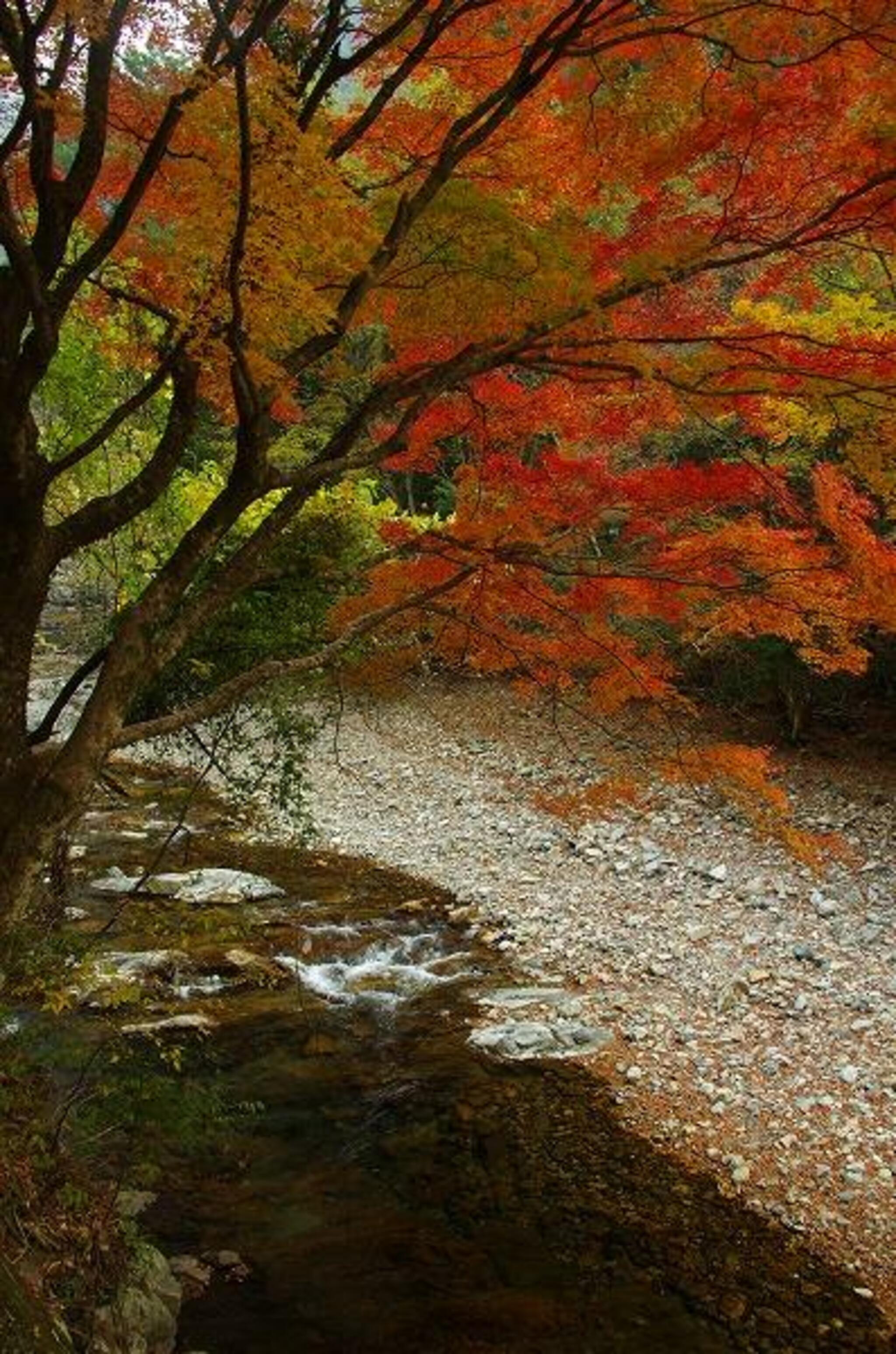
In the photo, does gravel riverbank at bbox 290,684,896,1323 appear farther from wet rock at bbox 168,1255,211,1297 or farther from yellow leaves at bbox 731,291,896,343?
yellow leaves at bbox 731,291,896,343

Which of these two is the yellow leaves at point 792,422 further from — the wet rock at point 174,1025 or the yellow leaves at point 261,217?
the wet rock at point 174,1025

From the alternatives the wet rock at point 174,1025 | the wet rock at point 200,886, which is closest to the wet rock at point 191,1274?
the wet rock at point 174,1025

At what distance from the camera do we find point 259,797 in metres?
15.0

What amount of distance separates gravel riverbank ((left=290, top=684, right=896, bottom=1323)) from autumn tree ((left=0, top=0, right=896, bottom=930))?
2751mm

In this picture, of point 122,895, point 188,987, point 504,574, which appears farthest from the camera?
point 122,895

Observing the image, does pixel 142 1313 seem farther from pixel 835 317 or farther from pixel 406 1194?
pixel 835 317

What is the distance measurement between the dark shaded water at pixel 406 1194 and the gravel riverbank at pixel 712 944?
18.1 inches

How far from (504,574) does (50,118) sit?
393cm

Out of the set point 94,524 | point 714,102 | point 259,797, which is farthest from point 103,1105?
point 259,797

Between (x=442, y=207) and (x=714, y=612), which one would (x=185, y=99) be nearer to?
(x=442, y=207)

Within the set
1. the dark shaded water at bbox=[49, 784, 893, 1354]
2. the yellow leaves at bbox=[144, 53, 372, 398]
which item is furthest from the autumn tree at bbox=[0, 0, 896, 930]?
the dark shaded water at bbox=[49, 784, 893, 1354]

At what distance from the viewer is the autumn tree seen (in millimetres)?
3750

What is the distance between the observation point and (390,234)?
14.0 feet

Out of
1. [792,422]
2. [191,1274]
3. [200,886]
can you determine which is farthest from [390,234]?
[200,886]
